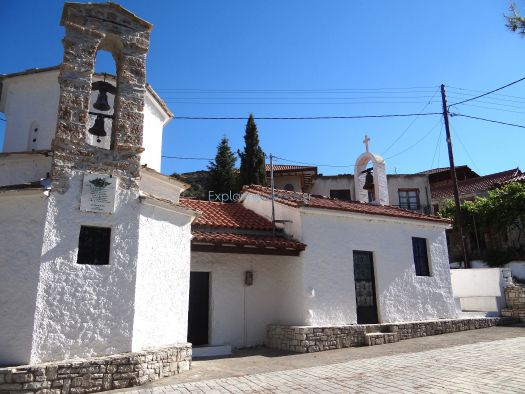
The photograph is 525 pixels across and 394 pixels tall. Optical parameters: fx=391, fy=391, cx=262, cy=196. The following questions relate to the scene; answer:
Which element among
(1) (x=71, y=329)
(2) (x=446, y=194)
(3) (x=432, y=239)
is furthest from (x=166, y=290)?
(2) (x=446, y=194)

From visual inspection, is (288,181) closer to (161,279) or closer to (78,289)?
(161,279)

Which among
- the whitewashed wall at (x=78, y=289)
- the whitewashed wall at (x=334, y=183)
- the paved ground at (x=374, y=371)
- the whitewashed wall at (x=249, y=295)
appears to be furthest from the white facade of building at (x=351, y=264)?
the whitewashed wall at (x=334, y=183)

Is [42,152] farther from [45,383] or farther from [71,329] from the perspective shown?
[45,383]

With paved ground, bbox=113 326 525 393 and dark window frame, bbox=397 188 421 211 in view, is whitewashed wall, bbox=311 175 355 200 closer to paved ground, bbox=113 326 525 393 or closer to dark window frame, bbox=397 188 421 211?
dark window frame, bbox=397 188 421 211

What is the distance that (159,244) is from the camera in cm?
811

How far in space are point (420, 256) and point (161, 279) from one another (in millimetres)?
9189

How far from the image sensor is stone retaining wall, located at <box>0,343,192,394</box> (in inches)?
237

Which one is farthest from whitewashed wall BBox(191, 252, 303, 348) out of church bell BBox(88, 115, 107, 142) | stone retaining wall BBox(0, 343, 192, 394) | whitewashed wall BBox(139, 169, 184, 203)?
church bell BBox(88, 115, 107, 142)

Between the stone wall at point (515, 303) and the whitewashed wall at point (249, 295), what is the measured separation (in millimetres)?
8699

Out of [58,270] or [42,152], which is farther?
Answer: [42,152]

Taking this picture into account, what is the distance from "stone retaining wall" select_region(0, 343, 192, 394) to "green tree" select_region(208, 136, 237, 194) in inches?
872

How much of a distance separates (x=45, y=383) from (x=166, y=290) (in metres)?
2.60

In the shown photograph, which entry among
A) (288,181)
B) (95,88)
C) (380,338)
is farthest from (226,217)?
(288,181)


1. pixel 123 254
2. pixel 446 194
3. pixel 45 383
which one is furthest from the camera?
pixel 446 194
